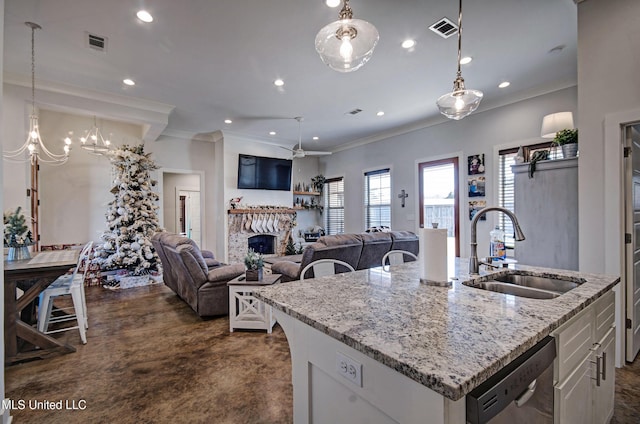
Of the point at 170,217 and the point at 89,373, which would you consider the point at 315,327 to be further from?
the point at 170,217

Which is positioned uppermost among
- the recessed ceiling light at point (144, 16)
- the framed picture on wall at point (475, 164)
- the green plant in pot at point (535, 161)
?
the recessed ceiling light at point (144, 16)

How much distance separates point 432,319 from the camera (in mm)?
1030

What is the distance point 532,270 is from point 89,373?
3.40 metres

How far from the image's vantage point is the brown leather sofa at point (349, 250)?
3330 millimetres

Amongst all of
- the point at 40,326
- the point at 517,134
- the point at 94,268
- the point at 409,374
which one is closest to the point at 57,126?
the point at 94,268

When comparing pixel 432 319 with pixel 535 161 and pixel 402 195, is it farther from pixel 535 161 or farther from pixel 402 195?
pixel 402 195

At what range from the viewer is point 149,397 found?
2.06 m

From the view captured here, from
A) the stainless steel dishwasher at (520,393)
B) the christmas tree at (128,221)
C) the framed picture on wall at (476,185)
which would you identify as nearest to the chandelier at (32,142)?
the christmas tree at (128,221)

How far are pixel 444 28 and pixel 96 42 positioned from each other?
3519mm

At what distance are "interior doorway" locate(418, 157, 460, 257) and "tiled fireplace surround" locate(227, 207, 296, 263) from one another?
325 centimetres

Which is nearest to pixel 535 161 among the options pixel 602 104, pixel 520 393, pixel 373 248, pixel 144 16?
pixel 602 104

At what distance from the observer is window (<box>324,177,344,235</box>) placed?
7883 mm

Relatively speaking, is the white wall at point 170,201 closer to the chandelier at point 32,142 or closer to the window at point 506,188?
the chandelier at point 32,142

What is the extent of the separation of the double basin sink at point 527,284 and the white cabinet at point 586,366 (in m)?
0.18
